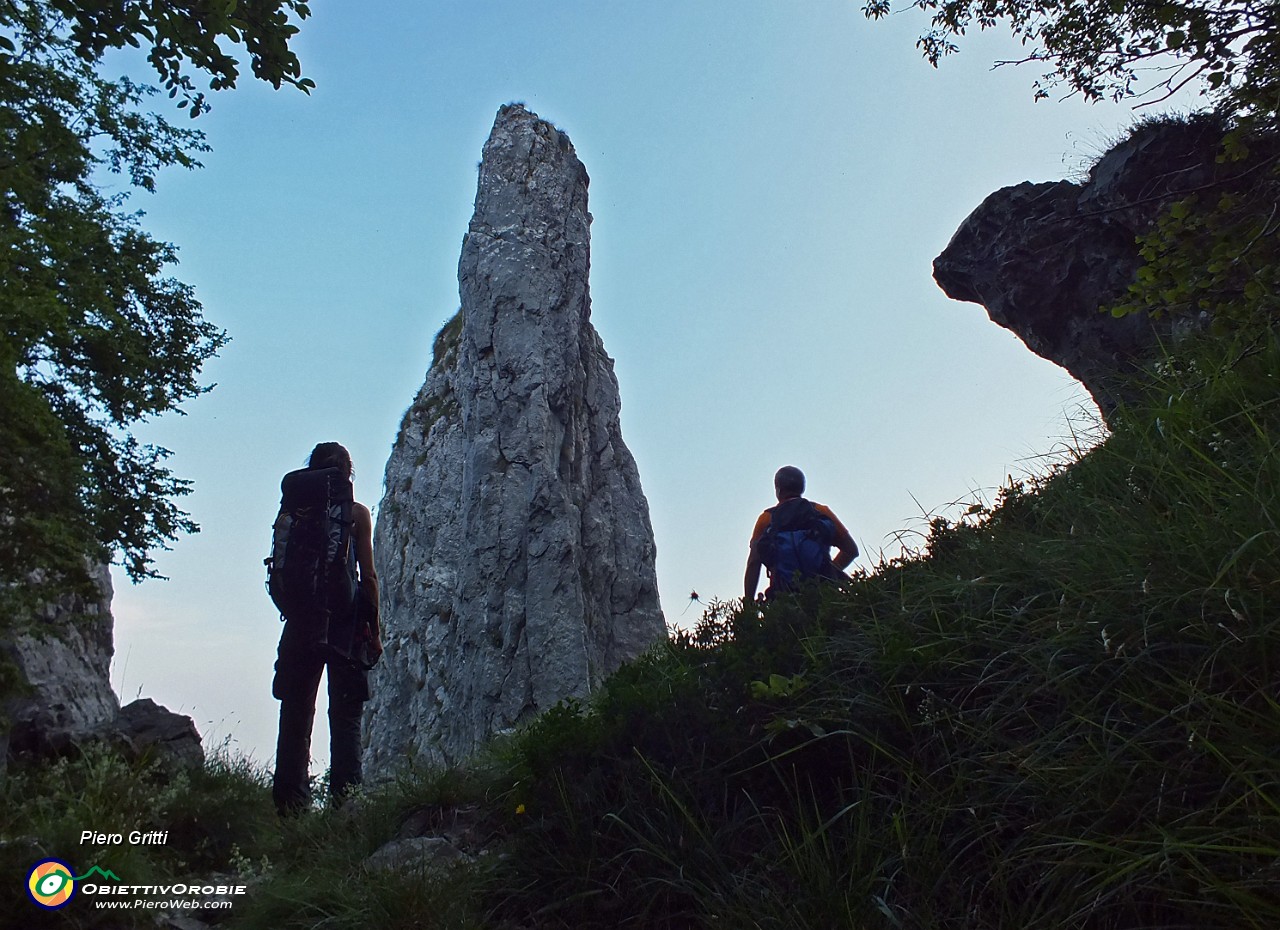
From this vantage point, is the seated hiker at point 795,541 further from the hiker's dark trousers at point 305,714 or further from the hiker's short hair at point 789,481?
the hiker's dark trousers at point 305,714

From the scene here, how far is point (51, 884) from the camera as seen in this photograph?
3.90 m

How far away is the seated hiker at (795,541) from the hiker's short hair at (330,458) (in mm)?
2967

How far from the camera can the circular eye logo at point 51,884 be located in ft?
12.6

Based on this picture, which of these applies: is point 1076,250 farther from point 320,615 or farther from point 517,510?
point 517,510

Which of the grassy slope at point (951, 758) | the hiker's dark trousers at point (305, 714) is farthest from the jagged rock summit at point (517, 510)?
the grassy slope at point (951, 758)

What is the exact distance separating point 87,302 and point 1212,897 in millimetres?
13595

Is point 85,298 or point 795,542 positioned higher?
point 85,298

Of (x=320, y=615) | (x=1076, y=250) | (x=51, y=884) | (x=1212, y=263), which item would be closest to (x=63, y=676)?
(x=320, y=615)

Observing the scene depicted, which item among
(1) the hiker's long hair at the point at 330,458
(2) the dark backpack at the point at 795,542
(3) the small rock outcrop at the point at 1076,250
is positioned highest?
(3) the small rock outcrop at the point at 1076,250

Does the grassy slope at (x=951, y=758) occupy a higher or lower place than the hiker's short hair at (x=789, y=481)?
lower

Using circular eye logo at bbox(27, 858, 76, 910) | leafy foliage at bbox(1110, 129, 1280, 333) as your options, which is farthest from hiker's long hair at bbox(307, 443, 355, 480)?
leafy foliage at bbox(1110, 129, 1280, 333)

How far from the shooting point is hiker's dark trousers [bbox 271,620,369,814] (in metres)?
5.74

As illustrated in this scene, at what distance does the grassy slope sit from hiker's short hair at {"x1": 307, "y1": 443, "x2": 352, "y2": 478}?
86.9 inches

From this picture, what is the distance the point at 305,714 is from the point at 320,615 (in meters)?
0.68
